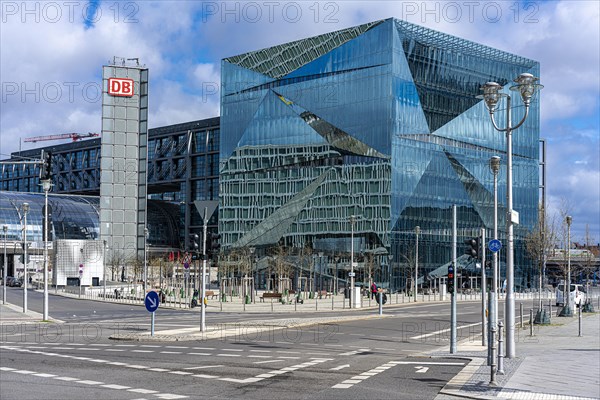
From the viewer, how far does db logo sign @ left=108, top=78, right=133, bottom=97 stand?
8100 centimetres

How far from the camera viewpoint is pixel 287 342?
2894cm

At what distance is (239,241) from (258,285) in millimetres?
8406

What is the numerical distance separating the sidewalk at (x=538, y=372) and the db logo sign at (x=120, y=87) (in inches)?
2320

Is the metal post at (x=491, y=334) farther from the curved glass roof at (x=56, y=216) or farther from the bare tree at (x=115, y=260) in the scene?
the curved glass roof at (x=56, y=216)

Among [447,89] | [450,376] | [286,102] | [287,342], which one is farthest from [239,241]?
[450,376]

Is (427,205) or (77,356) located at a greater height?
(427,205)

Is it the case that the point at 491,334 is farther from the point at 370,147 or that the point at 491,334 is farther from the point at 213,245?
the point at 370,147

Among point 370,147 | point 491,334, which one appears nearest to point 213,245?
point 491,334

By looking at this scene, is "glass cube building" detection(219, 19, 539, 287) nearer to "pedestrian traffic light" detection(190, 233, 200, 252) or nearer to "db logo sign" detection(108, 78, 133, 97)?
"db logo sign" detection(108, 78, 133, 97)

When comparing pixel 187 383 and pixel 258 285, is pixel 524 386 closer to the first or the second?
pixel 187 383

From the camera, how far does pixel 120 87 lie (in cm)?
8156

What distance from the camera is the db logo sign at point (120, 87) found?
266 ft

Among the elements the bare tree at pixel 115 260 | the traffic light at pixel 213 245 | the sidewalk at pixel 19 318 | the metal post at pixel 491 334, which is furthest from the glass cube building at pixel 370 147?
the metal post at pixel 491 334

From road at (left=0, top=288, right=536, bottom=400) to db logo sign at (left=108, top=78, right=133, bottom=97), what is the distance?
4855 cm
